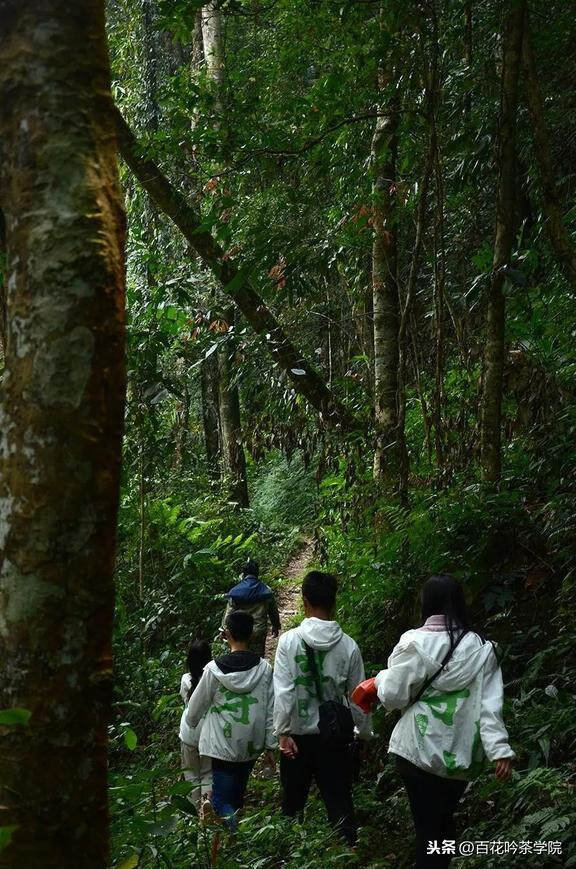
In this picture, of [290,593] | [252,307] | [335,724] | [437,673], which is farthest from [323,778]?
[290,593]

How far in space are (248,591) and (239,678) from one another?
10.7 ft

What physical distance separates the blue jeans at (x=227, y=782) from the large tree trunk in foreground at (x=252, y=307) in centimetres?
418

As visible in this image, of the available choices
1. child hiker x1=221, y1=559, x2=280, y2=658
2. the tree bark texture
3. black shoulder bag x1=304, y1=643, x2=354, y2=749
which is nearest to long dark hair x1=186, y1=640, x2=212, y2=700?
black shoulder bag x1=304, y1=643, x2=354, y2=749

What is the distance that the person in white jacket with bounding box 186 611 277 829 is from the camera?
511 centimetres

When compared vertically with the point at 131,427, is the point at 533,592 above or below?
below

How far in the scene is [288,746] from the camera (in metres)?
4.76

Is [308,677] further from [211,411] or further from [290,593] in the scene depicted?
[211,411]

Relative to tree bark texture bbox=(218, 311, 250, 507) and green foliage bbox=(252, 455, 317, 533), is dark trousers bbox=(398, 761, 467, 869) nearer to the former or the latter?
tree bark texture bbox=(218, 311, 250, 507)

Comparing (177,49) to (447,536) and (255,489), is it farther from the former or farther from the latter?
(447,536)

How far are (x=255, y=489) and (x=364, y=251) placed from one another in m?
14.1

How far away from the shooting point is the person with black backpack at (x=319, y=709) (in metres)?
4.73

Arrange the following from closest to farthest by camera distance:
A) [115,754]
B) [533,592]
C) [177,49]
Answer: [533,592], [115,754], [177,49]

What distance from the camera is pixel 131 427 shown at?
428 inches

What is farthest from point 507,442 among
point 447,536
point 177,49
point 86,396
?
point 177,49
